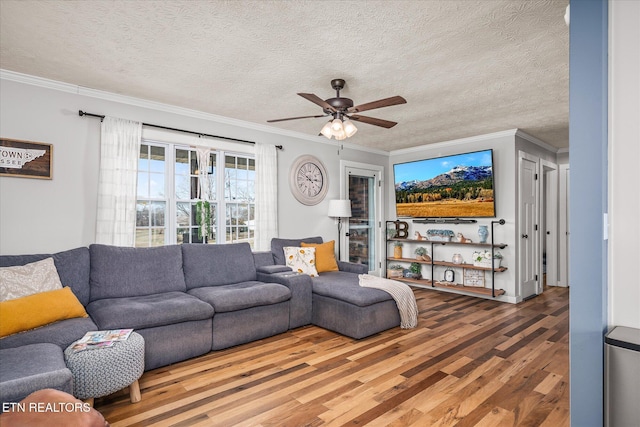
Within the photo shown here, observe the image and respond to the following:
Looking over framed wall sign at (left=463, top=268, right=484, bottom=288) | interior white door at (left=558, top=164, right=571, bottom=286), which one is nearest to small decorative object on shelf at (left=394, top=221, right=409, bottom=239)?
framed wall sign at (left=463, top=268, right=484, bottom=288)

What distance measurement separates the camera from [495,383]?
258cm

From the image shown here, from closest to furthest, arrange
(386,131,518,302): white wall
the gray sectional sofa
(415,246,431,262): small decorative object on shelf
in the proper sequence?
1. the gray sectional sofa
2. (386,131,518,302): white wall
3. (415,246,431,262): small decorative object on shelf

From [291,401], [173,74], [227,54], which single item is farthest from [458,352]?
[173,74]

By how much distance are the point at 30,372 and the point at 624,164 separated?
2.98m

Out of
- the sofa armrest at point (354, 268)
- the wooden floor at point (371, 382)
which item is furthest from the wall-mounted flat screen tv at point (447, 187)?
the wooden floor at point (371, 382)

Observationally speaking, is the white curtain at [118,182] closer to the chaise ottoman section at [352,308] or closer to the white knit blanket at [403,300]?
the chaise ottoman section at [352,308]

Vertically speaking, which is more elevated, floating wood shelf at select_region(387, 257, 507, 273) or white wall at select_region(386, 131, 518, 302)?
white wall at select_region(386, 131, 518, 302)

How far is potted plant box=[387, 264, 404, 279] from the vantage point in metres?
6.35

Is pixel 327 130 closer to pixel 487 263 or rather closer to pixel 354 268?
pixel 354 268

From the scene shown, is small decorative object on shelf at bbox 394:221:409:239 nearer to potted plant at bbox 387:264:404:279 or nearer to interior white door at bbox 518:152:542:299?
potted plant at bbox 387:264:404:279

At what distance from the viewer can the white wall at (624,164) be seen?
1.47m

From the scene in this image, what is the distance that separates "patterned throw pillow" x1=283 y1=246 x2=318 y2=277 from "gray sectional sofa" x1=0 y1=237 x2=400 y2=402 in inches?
6.6

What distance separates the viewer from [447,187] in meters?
5.60

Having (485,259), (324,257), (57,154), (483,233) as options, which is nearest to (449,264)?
(485,259)
